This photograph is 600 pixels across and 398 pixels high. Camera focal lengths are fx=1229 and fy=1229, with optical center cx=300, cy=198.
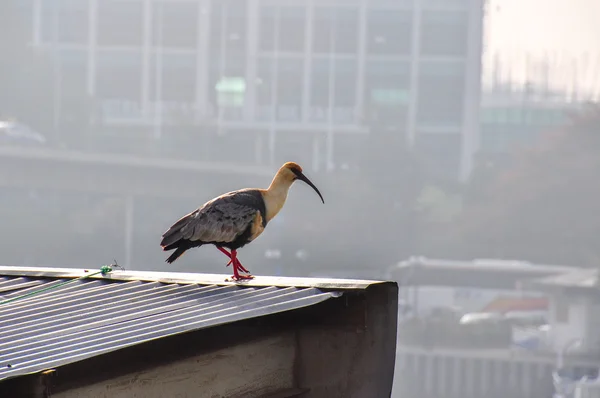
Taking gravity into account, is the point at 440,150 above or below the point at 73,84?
below

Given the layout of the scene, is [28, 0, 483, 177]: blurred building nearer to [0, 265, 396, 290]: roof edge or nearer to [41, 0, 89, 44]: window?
[41, 0, 89, 44]: window

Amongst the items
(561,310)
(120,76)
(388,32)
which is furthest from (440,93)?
(120,76)

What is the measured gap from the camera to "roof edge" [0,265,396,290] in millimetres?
6727

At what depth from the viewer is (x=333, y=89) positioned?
93.1m

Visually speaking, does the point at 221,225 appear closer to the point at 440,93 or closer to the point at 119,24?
the point at 440,93

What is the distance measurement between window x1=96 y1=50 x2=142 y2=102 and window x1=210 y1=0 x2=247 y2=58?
6.28 meters

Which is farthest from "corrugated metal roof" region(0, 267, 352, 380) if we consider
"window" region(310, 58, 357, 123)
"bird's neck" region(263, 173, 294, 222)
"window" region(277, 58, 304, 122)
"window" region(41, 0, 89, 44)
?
"window" region(41, 0, 89, 44)

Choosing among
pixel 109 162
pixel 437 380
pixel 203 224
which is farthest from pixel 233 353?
pixel 109 162

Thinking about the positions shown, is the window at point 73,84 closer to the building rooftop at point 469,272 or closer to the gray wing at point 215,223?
the building rooftop at point 469,272

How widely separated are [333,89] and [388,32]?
5968 mm

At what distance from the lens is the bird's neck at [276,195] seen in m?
8.59

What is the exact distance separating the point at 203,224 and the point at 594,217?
82779 mm

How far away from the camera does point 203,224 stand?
8.13 m

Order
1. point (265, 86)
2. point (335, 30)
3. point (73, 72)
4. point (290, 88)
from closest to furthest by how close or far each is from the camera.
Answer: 1. point (290, 88)
2. point (265, 86)
3. point (335, 30)
4. point (73, 72)
